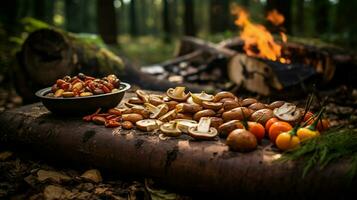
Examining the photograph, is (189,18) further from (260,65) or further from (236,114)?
(236,114)

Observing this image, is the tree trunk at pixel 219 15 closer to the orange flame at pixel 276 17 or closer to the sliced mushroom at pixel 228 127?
the orange flame at pixel 276 17

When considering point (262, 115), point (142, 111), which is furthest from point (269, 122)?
point (142, 111)

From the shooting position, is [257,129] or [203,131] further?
[203,131]

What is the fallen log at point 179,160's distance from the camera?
7.82 ft

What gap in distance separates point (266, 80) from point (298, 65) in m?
0.64

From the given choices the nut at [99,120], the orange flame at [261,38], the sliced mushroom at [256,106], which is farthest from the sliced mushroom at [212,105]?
the orange flame at [261,38]

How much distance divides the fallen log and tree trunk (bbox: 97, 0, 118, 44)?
339 inches

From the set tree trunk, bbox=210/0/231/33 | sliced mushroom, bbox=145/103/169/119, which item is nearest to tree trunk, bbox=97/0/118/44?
tree trunk, bbox=210/0/231/33

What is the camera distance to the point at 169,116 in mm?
3354

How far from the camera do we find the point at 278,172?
7.98ft

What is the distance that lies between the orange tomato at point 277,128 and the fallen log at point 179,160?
3.8 inches

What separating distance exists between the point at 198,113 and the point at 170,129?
40 cm

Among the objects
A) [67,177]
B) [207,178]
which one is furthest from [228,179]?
[67,177]

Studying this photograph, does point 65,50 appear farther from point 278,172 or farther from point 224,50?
point 278,172
